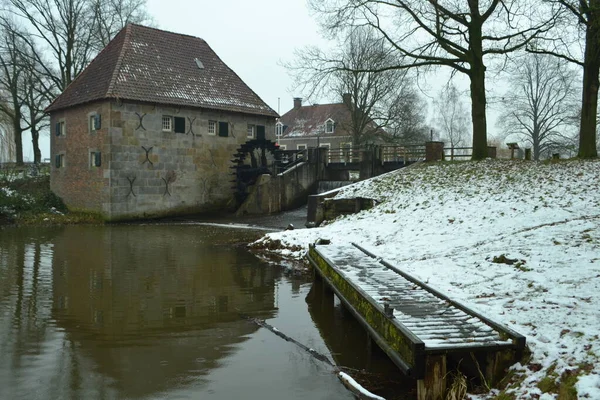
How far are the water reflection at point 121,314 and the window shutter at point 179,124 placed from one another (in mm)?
11482

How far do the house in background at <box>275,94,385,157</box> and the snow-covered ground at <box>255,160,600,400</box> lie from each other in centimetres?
3146

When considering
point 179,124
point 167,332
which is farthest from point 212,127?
point 167,332

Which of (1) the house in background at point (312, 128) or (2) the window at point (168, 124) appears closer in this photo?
(2) the window at point (168, 124)

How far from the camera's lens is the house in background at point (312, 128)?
173 feet

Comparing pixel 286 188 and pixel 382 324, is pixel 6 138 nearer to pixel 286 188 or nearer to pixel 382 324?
pixel 286 188

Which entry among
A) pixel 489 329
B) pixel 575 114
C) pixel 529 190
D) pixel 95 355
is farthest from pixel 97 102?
pixel 575 114

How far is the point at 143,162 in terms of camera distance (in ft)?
81.9

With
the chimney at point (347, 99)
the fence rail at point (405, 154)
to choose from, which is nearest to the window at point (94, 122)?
the fence rail at point (405, 154)

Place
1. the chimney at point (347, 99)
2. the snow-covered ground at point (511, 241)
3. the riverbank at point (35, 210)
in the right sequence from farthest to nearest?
1. the chimney at point (347, 99)
2. the riverbank at point (35, 210)
3. the snow-covered ground at point (511, 241)

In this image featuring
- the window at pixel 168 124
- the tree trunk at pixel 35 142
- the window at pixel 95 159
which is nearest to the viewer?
the window at pixel 95 159

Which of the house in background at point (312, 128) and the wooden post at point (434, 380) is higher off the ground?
the house in background at point (312, 128)

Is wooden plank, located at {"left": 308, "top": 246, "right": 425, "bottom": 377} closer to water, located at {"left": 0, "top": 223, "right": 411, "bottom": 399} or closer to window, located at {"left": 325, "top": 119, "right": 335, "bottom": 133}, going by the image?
water, located at {"left": 0, "top": 223, "right": 411, "bottom": 399}

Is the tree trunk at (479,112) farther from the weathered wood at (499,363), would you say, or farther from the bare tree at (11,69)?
the bare tree at (11,69)

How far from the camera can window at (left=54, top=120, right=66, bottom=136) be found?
90.5 feet
